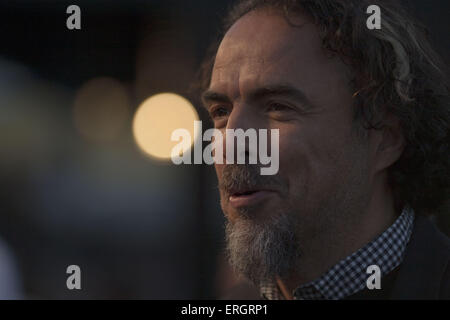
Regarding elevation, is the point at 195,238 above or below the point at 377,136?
below

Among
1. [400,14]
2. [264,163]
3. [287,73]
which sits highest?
[400,14]

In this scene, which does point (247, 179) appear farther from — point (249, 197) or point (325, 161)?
point (325, 161)

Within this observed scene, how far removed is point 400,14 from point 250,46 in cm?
93

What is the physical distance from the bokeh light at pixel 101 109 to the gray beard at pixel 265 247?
3538 mm

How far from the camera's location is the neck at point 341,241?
7.89 feet

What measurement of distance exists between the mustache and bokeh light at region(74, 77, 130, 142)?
136 inches

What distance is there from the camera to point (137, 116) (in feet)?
17.8

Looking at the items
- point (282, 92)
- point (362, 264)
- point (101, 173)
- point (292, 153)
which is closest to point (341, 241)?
point (362, 264)

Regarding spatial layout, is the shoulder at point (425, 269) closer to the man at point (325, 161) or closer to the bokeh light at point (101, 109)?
the man at point (325, 161)

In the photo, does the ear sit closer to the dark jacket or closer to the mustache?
the dark jacket

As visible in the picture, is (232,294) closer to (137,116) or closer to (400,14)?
(400,14)

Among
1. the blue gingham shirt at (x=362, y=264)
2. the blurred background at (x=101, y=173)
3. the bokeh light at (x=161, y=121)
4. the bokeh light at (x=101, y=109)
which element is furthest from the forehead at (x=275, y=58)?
the bokeh light at (x=101, y=109)

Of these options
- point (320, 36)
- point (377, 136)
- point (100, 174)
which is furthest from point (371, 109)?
point (100, 174)

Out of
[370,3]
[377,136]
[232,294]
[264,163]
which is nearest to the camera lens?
→ [264,163]
